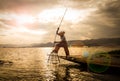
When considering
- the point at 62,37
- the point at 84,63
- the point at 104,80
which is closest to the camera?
the point at 104,80

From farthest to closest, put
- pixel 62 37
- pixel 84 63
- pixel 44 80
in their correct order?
pixel 62 37 → pixel 84 63 → pixel 44 80

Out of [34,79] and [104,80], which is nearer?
[104,80]

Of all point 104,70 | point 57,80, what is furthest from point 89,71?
point 57,80

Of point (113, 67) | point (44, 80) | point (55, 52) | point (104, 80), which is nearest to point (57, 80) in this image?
point (44, 80)

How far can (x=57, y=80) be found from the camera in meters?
24.7

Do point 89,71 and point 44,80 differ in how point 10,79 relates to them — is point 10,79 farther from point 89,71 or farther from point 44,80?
point 89,71

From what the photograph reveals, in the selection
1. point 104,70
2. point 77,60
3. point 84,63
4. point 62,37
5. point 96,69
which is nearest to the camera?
point 104,70

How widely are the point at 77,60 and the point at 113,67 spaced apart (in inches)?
363

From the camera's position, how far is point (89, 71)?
98.5 feet

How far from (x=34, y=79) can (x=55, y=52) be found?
489 inches

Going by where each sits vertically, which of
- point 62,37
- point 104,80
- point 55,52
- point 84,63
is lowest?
Result: point 104,80

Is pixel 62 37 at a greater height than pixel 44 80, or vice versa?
pixel 62 37

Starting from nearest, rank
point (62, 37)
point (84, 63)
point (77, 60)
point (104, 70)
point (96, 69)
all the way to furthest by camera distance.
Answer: point (104, 70) → point (96, 69) → point (84, 63) → point (77, 60) → point (62, 37)

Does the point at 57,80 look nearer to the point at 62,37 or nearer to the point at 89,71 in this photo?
the point at 89,71
